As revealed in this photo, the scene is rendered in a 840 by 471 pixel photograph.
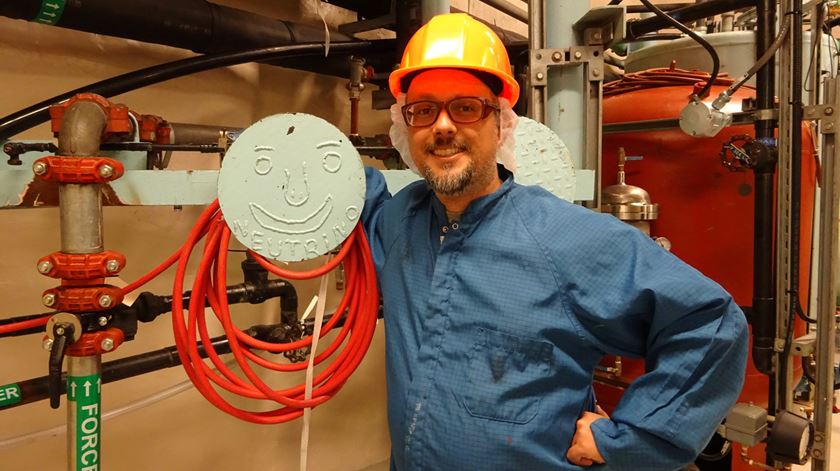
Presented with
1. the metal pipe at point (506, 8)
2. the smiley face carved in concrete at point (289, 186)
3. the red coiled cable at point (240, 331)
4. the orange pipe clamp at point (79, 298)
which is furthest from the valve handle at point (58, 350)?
the metal pipe at point (506, 8)

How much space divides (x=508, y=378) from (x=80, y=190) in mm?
692

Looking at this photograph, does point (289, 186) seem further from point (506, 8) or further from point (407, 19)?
point (506, 8)

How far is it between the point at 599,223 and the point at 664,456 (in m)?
0.37

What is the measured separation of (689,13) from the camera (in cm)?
179

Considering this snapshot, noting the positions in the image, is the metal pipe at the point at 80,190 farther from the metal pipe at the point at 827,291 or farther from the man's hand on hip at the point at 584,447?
the metal pipe at the point at 827,291

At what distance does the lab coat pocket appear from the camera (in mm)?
845

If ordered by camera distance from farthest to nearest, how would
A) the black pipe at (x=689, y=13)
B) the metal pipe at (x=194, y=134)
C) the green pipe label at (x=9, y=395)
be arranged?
the black pipe at (x=689, y=13)
the metal pipe at (x=194, y=134)
the green pipe label at (x=9, y=395)

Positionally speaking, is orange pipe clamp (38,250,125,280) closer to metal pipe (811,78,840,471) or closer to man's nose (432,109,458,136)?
man's nose (432,109,458,136)

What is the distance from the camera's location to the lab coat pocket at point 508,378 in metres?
0.84

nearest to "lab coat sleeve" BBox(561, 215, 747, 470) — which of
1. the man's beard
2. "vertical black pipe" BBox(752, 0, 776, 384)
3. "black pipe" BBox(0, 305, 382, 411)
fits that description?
the man's beard

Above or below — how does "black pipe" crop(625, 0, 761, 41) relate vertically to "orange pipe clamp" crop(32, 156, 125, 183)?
above

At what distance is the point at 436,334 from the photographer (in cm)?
90

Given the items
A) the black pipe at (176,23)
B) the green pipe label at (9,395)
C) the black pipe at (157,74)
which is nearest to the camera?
the green pipe label at (9,395)

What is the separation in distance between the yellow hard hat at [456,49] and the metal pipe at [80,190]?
0.49m
